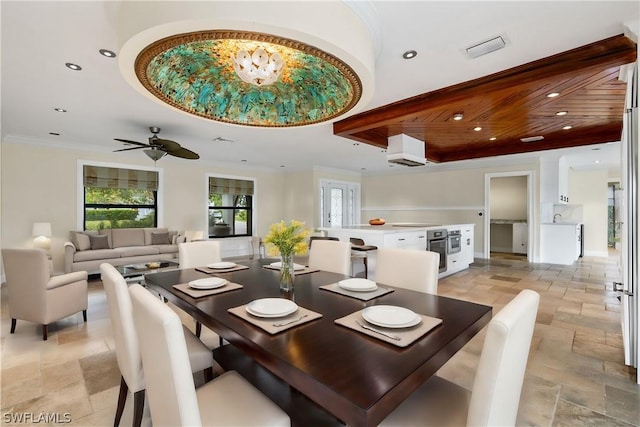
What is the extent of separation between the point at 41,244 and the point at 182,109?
4687 mm

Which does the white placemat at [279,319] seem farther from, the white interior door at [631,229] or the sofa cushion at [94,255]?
the sofa cushion at [94,255]

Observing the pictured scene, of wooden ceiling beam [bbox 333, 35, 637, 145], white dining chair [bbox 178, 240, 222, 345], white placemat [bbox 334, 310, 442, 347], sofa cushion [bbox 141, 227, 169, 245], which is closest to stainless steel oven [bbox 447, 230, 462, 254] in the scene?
wooden ceiling beam [bbox 333, 35, 637, 145]

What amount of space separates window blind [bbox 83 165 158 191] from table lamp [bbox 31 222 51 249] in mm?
1097

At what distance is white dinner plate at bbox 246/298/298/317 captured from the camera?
1329mm

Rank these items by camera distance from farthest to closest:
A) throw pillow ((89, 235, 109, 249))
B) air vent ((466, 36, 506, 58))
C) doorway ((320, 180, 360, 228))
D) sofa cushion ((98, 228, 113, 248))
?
1. doorway ((320, 180, 360, 228))
2. sofa cushion ((98, 228, 113, 248))
3. throw pillow ((89, 235, 109, 249))
4. air vent ((466, 36, 506, 58))

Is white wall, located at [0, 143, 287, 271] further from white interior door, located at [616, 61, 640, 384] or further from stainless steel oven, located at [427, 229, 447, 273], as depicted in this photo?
white interior door, located at [616, 61, 640, 384]

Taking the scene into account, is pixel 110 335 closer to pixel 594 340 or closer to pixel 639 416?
pixel 639 416

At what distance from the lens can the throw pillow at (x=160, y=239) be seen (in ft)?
19.7

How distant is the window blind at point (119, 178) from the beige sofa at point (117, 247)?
935mm

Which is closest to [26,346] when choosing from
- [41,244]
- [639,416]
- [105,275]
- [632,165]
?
[105,275]

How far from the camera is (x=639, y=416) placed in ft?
5.65

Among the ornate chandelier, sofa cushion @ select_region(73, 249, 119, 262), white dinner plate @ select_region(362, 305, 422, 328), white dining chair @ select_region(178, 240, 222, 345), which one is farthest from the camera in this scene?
sofa cushion @ select_region(73, 249, 119, 262)

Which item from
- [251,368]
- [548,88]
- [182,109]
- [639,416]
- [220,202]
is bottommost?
[639,416]

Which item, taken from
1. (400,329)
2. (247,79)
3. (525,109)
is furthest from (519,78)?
(400,329)
